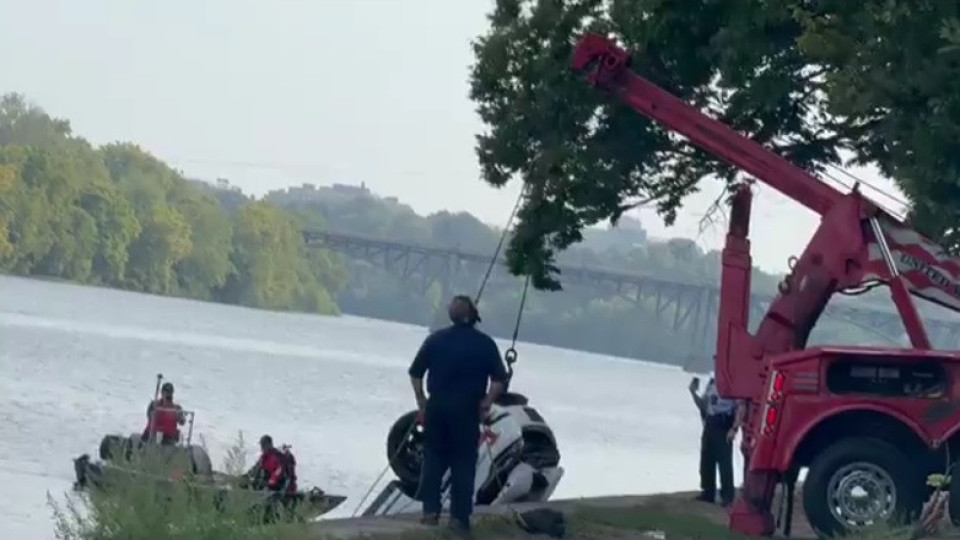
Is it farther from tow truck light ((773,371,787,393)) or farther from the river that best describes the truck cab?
the river

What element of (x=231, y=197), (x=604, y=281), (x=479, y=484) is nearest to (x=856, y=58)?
(x=479, y=484)

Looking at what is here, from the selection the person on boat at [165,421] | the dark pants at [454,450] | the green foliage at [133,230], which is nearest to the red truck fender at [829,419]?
the dark pants at [454,450]

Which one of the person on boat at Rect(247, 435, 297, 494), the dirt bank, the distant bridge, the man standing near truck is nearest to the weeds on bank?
the dirt bank

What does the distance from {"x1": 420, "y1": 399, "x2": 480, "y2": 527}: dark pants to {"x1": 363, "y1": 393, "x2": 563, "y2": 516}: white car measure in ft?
15.4

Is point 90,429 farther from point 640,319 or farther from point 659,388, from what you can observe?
point 659,388

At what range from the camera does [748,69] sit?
23.0 meters

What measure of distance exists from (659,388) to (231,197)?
1677 inches

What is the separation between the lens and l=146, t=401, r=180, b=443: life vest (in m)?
31.4

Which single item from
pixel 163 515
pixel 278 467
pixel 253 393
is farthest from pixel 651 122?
pixel 253 393

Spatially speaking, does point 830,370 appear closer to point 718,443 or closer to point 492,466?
point 718,443

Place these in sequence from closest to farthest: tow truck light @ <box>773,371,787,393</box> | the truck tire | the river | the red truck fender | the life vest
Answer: the truck tire, the red truck fender, tow truck light @ <box>773,371,787,393</box>, the life vest, the river

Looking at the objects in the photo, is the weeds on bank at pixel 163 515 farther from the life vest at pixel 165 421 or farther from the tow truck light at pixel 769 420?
the life vest at pixel 165 421

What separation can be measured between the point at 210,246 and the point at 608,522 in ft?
323

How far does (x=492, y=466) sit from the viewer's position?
23.5 meters
